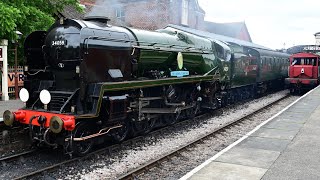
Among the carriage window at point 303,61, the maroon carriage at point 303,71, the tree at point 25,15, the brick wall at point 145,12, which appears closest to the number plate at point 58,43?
the tree at point 25,15

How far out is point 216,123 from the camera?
38.0 ft

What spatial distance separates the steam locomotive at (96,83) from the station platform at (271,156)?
247 cm

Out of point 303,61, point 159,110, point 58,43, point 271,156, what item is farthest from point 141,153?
point 303,61

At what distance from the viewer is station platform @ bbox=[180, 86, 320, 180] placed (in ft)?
18.4

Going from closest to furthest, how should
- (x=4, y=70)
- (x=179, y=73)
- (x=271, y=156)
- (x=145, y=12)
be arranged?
(x=271, y=156), (x=179, y=73), (x=4, y=70), (x=145, y=12)

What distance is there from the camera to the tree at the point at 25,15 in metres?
10.9

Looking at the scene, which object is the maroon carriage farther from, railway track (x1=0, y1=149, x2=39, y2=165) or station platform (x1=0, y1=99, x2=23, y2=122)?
railway track (x1=0, y1=149, x2=39, y2=165)

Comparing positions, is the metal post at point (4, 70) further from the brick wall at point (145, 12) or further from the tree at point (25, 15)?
the brick wall at point (145, 12)

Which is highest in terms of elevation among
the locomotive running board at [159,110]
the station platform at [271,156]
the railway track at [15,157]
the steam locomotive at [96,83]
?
the steam locomotive at [96,83]

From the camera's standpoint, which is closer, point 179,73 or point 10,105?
point 179,73

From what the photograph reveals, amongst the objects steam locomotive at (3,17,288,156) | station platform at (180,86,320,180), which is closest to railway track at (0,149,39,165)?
steam locomotive at (3,17,288,156)

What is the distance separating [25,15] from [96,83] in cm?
726

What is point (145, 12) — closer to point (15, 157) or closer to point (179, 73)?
point (179, 73)

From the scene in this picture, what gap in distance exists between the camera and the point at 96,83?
6988 millimetres
